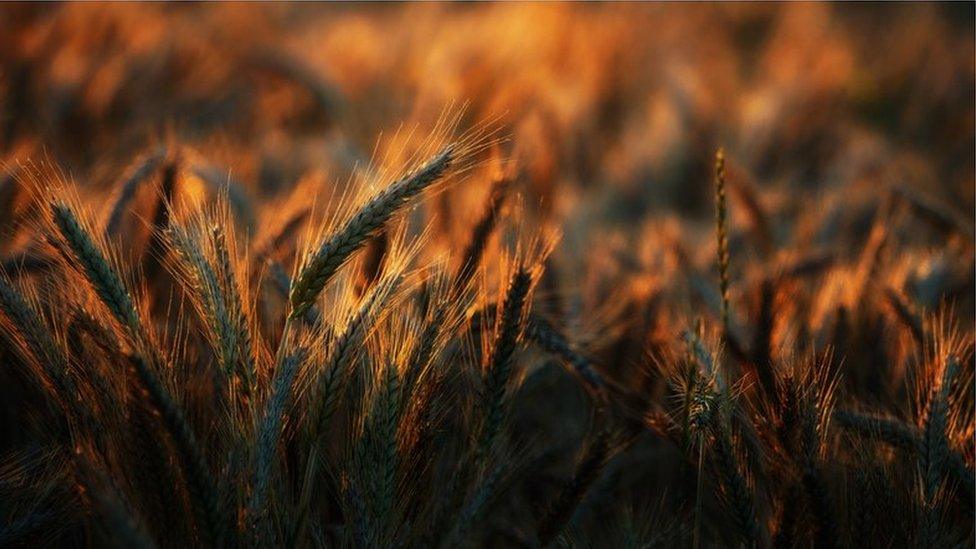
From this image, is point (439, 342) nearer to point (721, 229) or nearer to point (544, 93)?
point (721, 229)

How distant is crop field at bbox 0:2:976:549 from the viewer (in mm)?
957

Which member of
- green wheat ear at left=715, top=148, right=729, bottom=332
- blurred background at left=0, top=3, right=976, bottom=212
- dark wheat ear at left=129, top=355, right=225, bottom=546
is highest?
blurred background at left=0, top=3, right=976, bottom=212

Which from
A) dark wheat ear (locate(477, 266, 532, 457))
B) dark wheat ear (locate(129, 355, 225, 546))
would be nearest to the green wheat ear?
dark wheat ear (locate(477, 266, 532, 457))

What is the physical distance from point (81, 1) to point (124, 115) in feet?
4.15

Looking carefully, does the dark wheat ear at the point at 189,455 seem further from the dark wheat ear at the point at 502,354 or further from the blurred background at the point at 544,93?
the blurred background at the point at 544,93

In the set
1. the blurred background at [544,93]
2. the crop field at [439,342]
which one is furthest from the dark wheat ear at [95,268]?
the blurred background at [544,93]

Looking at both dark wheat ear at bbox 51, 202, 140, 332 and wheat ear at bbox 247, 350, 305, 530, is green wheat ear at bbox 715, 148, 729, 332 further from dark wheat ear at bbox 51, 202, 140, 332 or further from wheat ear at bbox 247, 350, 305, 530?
dark wheat ear at bbox 51, 202, 140, 332

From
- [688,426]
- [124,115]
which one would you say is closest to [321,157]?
[124,115]

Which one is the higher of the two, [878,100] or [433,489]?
[878,100]

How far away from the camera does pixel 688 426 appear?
1.04m

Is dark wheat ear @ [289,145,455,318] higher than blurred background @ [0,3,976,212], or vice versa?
blurred background @ [0,3,976,212]

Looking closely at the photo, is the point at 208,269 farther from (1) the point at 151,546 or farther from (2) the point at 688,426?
(2) the point at 688,426

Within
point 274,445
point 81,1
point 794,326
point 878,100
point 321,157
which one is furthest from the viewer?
point 878,100

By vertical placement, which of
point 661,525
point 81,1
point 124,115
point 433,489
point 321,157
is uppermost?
point 81,1
